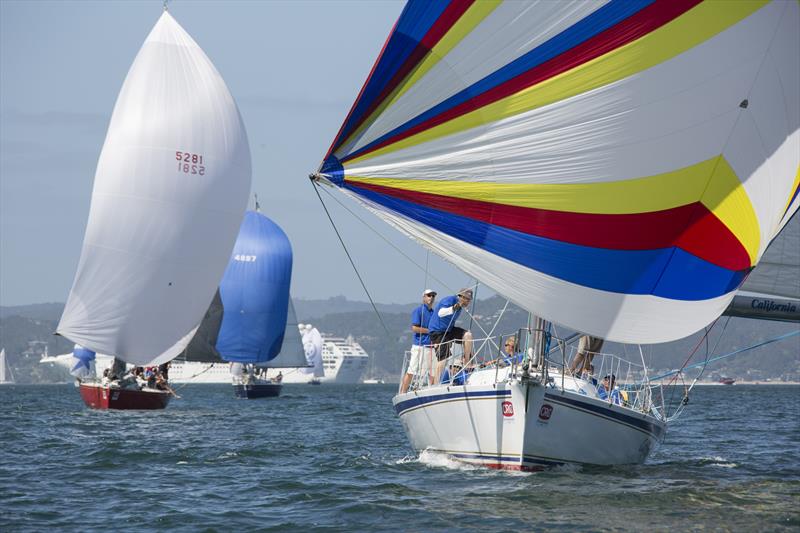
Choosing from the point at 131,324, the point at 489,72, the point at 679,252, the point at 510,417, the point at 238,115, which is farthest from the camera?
Result: the point at 238,115

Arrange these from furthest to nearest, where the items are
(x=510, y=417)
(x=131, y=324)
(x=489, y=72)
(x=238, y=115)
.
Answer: (x=238, y=115), (x=131, y=324), (x=510, y=417), (x=489, y=72)

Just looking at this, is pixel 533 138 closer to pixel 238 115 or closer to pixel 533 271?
pixel 533 271

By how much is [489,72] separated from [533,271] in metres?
2.09

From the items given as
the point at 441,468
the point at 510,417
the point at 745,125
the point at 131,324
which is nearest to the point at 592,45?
the point at 745,125

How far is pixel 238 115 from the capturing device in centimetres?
3247

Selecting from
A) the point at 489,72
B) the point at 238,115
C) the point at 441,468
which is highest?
the point at 238,115

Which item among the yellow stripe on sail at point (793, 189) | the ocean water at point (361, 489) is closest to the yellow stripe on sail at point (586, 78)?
the yellow stripe on sail at point (793, 189)

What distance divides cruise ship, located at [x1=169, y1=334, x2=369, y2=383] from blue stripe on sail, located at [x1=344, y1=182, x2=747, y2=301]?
13604 centimetres

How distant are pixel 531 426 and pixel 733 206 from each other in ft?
11.2

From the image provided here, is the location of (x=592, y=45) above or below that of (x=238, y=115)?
below

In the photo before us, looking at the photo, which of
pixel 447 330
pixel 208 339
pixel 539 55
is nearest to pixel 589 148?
pixel 539 55

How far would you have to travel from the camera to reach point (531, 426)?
12.9 metres

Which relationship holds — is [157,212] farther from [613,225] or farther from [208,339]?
[613,225]

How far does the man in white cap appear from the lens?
15.5m
